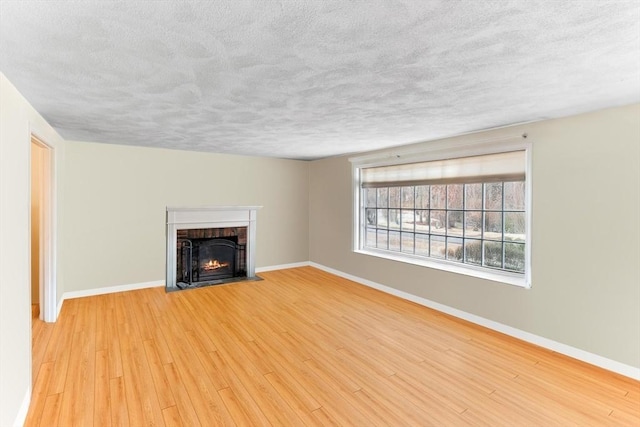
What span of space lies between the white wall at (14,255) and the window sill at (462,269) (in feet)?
13.0

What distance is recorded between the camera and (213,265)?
5.51 meters

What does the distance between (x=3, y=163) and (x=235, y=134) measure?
2176 mm

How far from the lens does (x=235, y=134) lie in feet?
12.2

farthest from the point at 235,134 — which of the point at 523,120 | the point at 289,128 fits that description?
the point at 523,120

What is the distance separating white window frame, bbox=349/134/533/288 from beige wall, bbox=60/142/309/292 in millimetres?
1768

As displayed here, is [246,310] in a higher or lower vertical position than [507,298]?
lower

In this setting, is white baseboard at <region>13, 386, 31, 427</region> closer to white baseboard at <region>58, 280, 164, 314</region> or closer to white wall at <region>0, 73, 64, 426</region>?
white wall at <region>0, 73, 64, 426</region>

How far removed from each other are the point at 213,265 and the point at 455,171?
410cm

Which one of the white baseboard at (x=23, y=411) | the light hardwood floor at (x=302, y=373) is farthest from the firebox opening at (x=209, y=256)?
the white baseboard at (x=23, y=411)

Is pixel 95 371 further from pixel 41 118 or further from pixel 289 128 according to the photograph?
pixel 289 128

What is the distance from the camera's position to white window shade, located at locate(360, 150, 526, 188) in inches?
133

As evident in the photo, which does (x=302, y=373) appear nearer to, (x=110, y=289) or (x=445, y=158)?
(x=445, y=158)

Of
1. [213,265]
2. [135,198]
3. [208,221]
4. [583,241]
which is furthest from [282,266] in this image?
[583,241]

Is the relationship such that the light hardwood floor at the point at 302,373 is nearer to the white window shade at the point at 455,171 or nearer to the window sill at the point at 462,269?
the window sill at the point at 462,269
